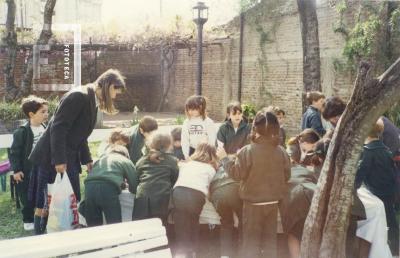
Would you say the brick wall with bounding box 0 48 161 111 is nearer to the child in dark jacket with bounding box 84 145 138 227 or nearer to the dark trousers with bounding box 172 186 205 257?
the child in dark jacket with bounding box 84 145 138 227

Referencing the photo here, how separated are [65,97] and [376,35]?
90.7 inches

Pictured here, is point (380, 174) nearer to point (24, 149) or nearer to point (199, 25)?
point (199, 25)

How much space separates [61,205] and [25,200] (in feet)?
1.57

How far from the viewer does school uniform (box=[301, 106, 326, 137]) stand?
3.19 m

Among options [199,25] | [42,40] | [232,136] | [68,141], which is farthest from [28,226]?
[199,25]

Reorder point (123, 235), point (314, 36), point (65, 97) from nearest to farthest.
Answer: point (123, 235), point (65, 97), point (314, 36)

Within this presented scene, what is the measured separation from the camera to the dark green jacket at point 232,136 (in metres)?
3.28

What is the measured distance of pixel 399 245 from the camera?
3.13m

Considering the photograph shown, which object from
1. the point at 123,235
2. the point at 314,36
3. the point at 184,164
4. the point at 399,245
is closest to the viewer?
the point at 123,235

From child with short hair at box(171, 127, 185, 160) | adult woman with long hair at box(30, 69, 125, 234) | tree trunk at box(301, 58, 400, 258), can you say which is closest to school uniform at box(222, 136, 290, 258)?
tree trunk at box(301, 58, 400, 258)

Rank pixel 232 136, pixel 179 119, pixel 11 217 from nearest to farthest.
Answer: pixel 11 217, pixel 232 136, pixel 179 119

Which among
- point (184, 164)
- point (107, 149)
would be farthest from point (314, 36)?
point (107, 149)

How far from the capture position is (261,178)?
2.67 metres

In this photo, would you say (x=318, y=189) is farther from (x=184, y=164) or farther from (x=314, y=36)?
(x=314, y=36)
